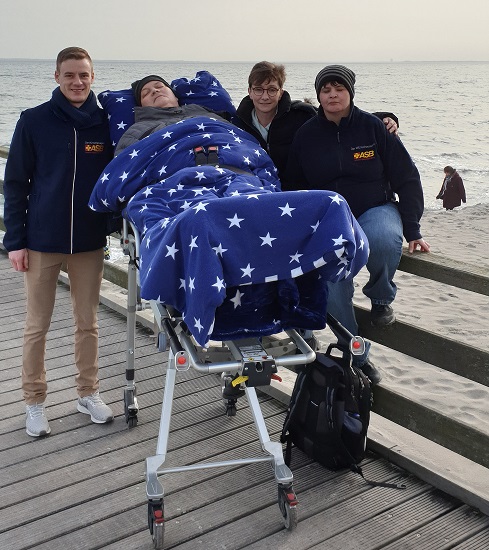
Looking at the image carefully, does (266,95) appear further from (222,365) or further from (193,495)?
(193,495)

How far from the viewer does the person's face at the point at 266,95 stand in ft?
11.9

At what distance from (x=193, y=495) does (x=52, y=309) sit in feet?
4.01

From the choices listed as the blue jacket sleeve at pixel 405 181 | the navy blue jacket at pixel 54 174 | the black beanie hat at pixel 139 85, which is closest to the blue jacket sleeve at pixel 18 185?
the navy blue jacket at pixel 54 174

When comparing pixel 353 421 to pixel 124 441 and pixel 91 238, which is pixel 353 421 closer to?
pixel 124 441

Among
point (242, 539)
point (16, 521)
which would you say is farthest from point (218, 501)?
point (16, 521)

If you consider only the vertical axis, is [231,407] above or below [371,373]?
below

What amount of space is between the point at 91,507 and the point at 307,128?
6.46ft

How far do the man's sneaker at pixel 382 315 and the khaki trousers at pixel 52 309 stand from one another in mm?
1419

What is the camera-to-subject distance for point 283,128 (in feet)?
12.3

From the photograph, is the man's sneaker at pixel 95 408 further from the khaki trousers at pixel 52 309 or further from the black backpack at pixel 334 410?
the black backpack at pixel 334 410

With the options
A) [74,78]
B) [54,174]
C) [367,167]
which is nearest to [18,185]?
[54,174]

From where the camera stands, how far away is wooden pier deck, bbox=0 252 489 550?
2893 mm

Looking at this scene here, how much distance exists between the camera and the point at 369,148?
3.36 metres

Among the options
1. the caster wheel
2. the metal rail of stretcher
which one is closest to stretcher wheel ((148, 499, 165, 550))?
the metal rail of stretcher
